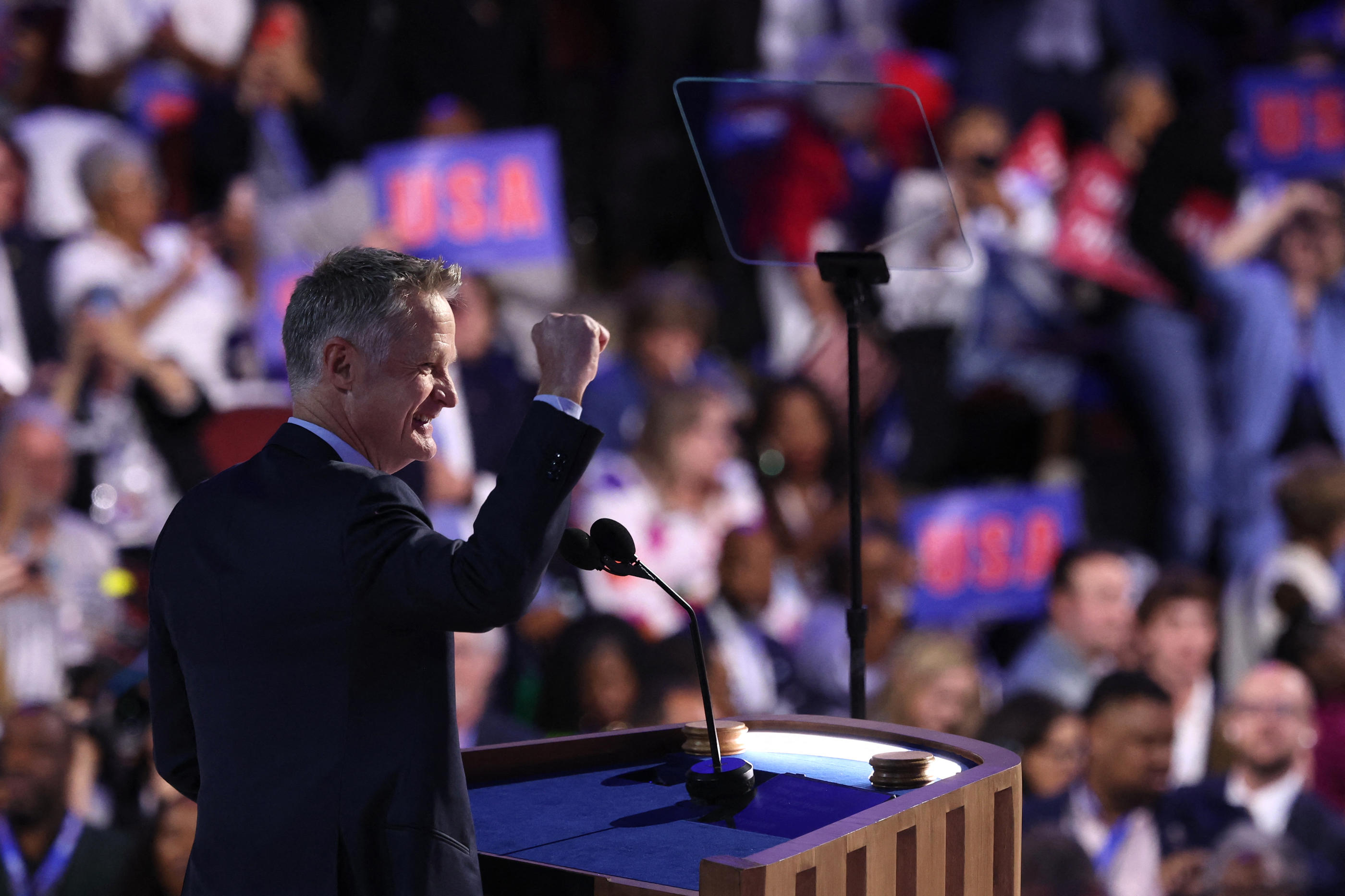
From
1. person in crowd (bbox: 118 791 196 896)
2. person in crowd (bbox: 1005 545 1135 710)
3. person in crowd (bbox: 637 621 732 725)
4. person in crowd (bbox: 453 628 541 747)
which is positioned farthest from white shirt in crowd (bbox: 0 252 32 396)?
person in crowd (bbox: 1005 545 1135 710)

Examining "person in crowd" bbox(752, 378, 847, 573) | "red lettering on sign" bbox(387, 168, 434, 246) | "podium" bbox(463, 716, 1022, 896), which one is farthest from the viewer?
"person in crowd" bbox(752, 378, 847, 573)

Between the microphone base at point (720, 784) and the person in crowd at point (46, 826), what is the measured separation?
2.35 m

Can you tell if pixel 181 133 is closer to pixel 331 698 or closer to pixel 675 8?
pixel 675 8

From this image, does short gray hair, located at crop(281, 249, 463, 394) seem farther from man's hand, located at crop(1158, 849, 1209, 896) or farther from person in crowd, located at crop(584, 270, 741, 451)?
man's hand, located at crop(1158, 849, 1209, 896)

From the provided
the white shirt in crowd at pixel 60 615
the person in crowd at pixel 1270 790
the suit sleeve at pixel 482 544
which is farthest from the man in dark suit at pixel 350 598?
the person in crowd at pixel 1270 790

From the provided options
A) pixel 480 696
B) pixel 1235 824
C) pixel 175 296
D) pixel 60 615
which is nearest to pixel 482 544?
pixel 60 615

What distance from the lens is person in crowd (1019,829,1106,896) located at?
4.18 metres

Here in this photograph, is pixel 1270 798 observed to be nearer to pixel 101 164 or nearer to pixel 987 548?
pixel 987 548

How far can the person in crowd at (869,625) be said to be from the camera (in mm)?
4234

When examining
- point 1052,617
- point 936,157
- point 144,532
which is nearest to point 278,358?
point 144,532

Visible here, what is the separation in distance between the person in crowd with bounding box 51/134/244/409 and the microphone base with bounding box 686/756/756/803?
269 cm

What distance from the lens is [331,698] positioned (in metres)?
1.17

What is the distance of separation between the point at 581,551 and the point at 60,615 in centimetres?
248

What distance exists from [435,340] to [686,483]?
3005 millimetres
